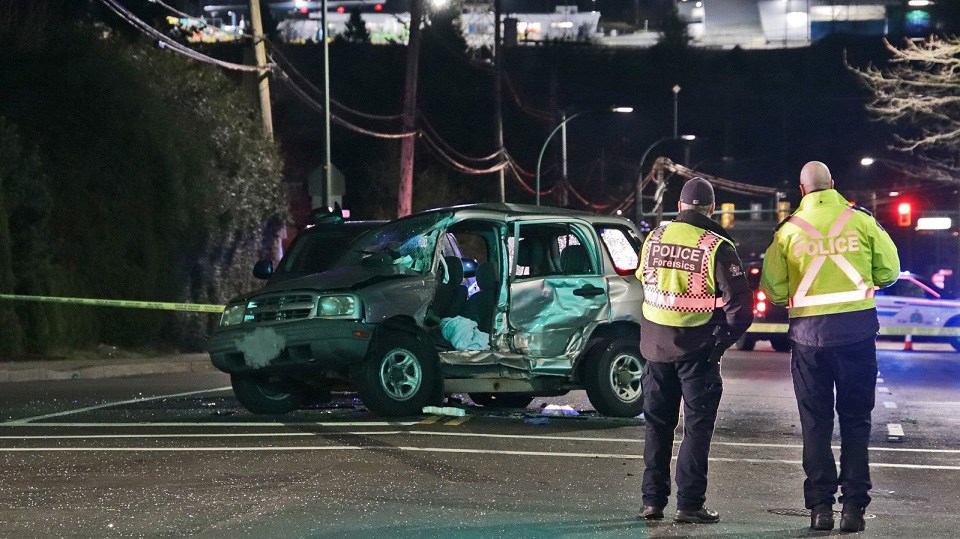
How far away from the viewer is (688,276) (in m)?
7.84

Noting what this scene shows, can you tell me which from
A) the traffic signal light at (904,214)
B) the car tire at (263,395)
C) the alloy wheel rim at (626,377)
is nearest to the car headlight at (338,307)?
the car tire at (263,395)

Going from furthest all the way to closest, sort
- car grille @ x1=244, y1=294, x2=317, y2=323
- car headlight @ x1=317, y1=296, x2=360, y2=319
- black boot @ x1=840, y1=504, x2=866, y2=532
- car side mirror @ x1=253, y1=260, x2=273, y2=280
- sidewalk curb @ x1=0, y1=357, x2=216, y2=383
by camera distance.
→ sidewalk curb @ x1=0, y1=357, x2=216, y2=383, car side mirror @ x1=253, y1=260, x2=273, y2=280, car grille @ x1=244, y1=294, x2=317, y2=323, car headlight @ x1=317, y1=296, x2=360, y2=319, black boot @ x1=840, y1=504, x2=866, y2=532

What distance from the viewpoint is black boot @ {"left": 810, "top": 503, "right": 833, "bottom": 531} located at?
7496mm

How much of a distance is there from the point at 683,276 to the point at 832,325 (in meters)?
0.80

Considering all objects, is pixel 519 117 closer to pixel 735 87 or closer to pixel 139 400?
pixel 735 87

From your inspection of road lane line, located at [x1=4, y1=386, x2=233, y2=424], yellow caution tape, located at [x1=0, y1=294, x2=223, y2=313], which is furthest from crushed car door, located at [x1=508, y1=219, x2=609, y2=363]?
yellow caution tape, located at [x1=0, y1=294, x2=223, y2=313]

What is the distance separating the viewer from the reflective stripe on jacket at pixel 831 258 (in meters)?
7.69

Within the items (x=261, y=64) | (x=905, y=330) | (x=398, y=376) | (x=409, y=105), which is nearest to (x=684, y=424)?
(x=398, y=376)

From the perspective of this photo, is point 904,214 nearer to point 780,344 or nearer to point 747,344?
point 780,344

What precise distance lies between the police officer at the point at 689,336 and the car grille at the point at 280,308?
496 cm

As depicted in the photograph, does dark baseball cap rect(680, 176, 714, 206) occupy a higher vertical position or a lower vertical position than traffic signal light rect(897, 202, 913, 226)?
lower

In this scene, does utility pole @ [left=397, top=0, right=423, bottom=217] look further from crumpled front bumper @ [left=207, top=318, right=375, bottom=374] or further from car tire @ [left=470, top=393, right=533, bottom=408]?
crumpled front bumper @ [left=207, top=318, right=375, bottom=374]

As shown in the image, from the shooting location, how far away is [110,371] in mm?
20406

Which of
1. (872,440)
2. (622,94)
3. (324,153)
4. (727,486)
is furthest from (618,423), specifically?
(622,94)
